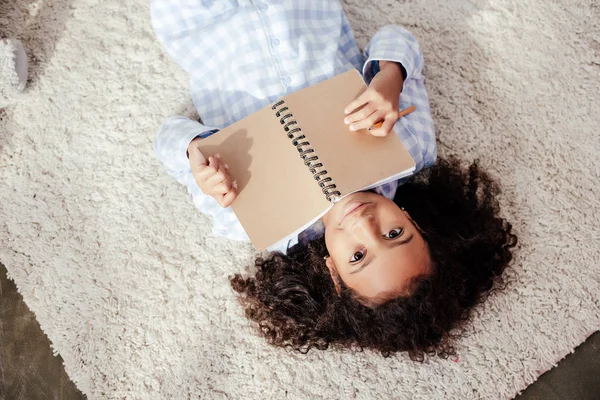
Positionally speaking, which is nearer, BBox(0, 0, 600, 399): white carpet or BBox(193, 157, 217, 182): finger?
BBox(193, 157, 217, 182): finger

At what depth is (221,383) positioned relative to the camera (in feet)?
2.97

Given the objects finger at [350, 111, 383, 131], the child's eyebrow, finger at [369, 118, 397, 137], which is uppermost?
finger at [350, 111, 383, 131]

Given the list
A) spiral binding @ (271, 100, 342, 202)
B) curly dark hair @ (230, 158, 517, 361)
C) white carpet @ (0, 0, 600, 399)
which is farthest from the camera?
A: white carpet @ (0, 0, 600, 399)

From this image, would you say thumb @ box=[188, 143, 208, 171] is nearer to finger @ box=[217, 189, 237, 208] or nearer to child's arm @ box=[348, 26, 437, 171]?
finger @ box=[217, 189, 237, 208]

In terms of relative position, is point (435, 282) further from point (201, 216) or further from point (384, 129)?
point (201, 216)

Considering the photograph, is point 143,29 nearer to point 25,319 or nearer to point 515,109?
point 25,319

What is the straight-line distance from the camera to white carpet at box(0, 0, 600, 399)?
904 mm

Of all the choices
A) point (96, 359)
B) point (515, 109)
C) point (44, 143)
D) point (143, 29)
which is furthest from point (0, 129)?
point (515, 109)

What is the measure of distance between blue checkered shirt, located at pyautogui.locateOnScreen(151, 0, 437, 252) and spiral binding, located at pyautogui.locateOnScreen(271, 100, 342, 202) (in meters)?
0.11

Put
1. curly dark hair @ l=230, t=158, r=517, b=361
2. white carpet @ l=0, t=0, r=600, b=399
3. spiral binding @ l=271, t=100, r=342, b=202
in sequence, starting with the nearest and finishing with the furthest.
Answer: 1. spiral binding @ l=271, t=100, r=342, b=202
2. curly dark hair @ l=230, t=158, r=517, b=361
3. white carpet @ l=0, t=0, r=600, b=399

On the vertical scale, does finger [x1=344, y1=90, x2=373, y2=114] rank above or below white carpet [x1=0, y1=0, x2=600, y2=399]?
above

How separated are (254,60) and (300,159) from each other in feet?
0.73

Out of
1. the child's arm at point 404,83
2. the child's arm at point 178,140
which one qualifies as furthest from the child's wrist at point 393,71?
the child's arm at point 178,140

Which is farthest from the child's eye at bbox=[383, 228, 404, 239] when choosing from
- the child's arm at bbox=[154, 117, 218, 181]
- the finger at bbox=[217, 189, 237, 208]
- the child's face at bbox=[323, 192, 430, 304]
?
the child's arm at bbox=[154, 117, 218, 181]
